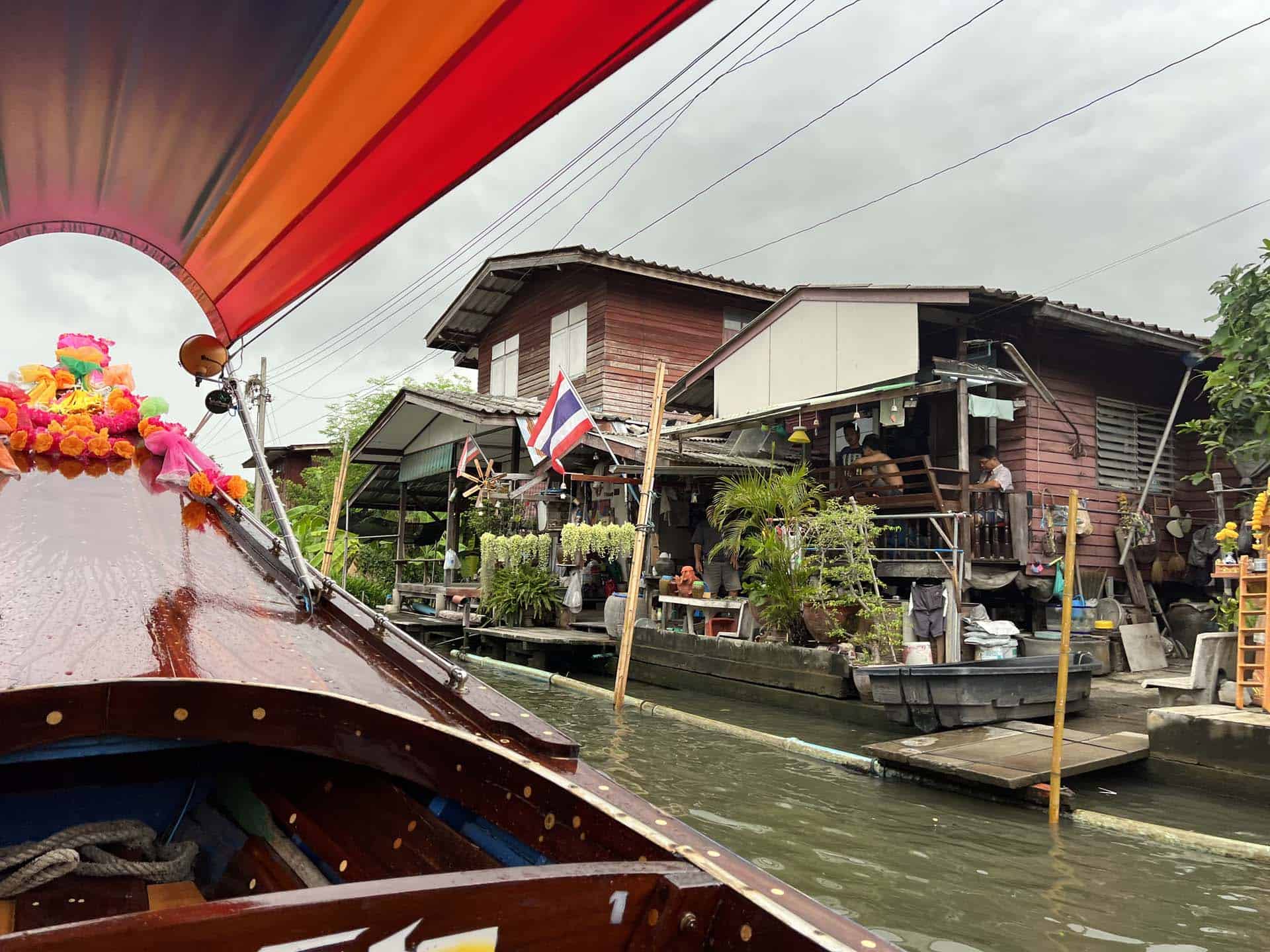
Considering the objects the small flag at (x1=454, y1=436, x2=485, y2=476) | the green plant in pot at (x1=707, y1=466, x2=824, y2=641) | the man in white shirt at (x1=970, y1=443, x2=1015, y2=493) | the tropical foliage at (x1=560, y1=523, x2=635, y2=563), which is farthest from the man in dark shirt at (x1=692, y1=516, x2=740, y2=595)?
the small flag at (x1=454, y1=436, x2=485, y2=476)

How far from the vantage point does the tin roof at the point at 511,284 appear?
1741cm

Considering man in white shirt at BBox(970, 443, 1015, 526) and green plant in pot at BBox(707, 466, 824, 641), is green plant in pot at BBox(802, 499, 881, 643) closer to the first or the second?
green plant in pot at BBox(707, 466, 824, 641)

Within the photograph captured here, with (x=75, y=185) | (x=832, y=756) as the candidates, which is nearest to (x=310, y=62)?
(x=75, y=185)

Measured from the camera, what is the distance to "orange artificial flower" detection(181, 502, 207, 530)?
4.34m

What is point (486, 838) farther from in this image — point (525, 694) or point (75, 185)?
point (525, 694)

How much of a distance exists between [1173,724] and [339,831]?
696 centimetres

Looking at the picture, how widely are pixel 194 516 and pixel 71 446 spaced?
0.87 m

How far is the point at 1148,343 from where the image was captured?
12148 mm

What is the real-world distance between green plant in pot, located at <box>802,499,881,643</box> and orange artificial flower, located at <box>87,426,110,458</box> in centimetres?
767

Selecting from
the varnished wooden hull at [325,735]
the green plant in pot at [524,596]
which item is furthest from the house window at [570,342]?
the varnished wooden hull at [325,735]

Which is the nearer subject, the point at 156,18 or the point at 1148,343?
the point at 156,18

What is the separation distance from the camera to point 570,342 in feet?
61.3

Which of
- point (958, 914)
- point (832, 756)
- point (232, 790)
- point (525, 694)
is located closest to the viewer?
point (232, 790)

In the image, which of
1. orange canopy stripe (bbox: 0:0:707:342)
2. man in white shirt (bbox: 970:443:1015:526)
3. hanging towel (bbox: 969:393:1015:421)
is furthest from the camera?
man in white shirt (bbox: 970:443:1015:526)
